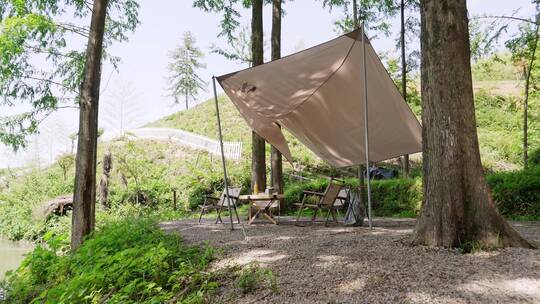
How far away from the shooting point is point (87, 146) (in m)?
6.01

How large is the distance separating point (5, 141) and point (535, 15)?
463 inches

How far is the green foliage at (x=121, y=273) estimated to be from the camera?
138 inches

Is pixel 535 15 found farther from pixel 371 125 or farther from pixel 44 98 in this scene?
pixel 44 98

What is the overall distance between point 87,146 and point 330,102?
3783 millimetres

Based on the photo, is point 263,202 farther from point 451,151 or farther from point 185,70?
point 185,70

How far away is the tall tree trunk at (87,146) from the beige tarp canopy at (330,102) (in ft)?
6.22

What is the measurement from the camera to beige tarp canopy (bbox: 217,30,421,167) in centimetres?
579

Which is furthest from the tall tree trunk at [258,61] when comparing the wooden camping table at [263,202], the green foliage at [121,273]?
the green foliage at [121,273]

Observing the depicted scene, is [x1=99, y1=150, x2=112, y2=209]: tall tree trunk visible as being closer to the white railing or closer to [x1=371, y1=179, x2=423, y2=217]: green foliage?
the white railing

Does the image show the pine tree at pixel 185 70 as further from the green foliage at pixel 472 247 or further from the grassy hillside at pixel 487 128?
the green foliage at pixel 472 247

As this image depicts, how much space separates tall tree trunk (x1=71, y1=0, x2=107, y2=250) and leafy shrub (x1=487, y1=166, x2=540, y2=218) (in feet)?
24.2

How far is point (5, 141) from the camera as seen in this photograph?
7.52m

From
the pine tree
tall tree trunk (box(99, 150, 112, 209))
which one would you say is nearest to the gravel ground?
tall tree trunk (box(99, 150, 112, 209))

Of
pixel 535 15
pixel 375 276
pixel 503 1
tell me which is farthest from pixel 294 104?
pixel 535 15
